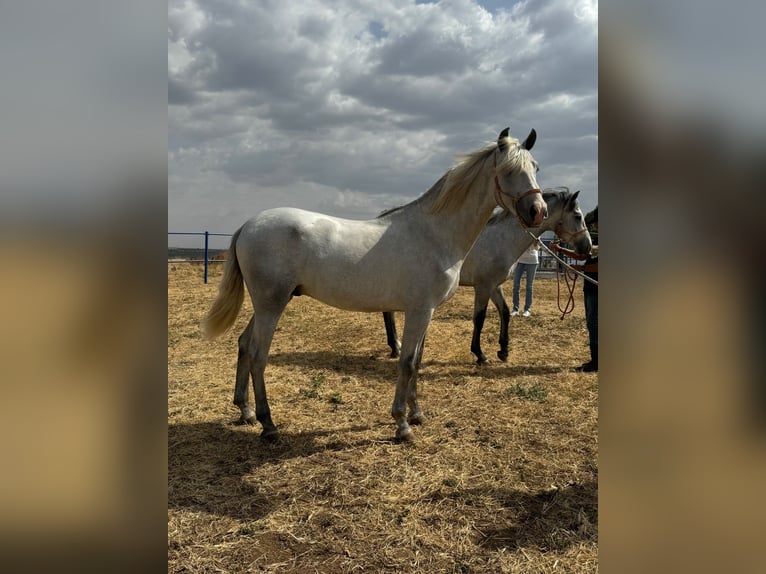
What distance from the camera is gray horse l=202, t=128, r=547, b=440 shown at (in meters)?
3.50

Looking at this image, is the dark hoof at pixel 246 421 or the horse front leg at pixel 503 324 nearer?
the dark hoof at pixel 246 421

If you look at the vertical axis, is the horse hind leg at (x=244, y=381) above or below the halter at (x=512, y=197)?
below

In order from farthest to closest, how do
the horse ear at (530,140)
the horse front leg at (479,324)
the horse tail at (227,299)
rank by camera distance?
1. the horse front leg at (479,324)
2. the horse tail at (227,299)
3. the horse ear at (530,140)

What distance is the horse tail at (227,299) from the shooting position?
381 centimetres

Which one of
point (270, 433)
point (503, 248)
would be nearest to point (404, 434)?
point (270, 433)

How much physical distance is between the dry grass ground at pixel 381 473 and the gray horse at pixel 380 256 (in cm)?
45

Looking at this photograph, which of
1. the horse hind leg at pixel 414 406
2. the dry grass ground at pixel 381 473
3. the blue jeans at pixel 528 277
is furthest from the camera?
the blue jeans at pixel 528 277

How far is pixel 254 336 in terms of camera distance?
11.8ft

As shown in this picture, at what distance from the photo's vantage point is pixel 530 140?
11.3ft

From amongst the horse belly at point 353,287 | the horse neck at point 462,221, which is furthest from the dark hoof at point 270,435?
the horse neck at point 462,221

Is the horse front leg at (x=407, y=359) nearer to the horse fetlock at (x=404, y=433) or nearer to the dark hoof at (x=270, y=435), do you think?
the horse fetlock at (x=404, y=433)

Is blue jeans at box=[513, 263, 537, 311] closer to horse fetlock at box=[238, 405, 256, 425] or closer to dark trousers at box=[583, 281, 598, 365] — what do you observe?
dark trousers at box=[583, 281, 598, 365]
